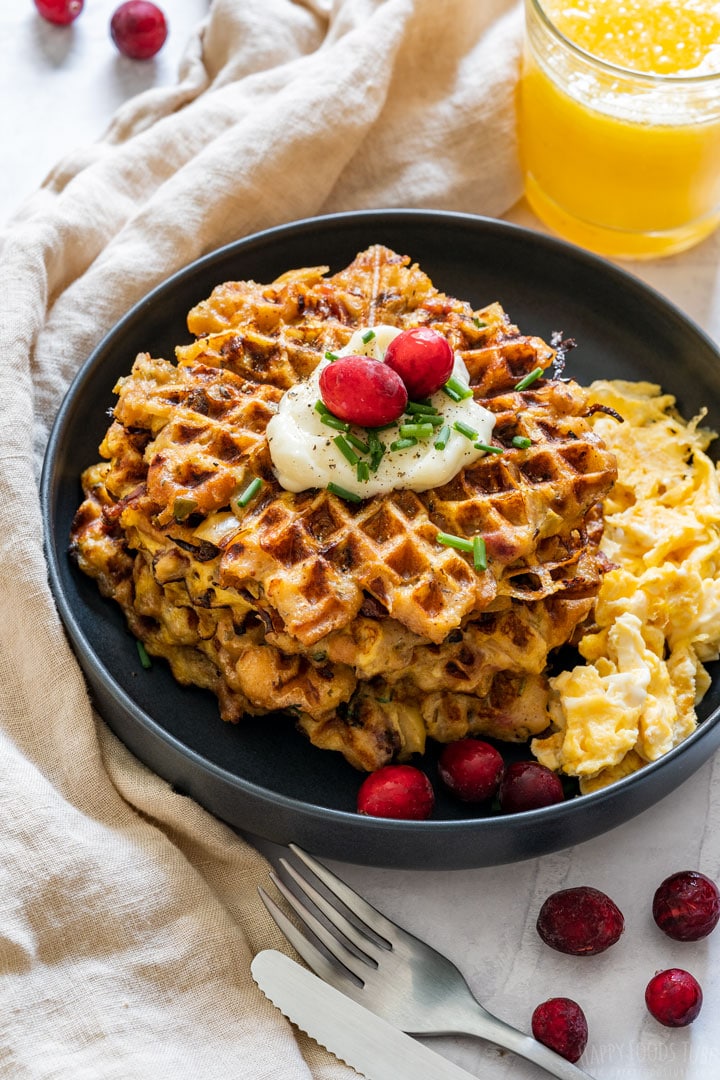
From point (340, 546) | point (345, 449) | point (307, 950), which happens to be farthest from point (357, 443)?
point (307, 950)

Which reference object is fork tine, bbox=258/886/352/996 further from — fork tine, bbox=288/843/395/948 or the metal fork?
fork tine, bbox=288/843/395/948

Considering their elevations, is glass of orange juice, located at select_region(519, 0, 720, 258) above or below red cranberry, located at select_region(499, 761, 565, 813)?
above

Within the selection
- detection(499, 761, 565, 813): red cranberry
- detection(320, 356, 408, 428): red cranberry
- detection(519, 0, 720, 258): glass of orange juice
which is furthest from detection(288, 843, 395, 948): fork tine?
detection(519, 0, 720, 258): glass of orange juice

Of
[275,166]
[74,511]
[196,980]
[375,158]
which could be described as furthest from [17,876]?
[375,158]

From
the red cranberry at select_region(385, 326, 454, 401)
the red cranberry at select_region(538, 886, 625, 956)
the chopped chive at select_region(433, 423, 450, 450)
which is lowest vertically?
the red cranberry at select_region(538, 886, 625, 956)

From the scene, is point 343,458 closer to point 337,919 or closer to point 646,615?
point 646,615

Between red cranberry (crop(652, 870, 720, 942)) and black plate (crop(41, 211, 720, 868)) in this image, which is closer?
black plate (crop(41, 211, 720, 868))

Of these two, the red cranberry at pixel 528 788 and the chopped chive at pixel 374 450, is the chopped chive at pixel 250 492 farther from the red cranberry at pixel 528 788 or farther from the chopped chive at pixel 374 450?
the red cranberry at pixel 528 788
